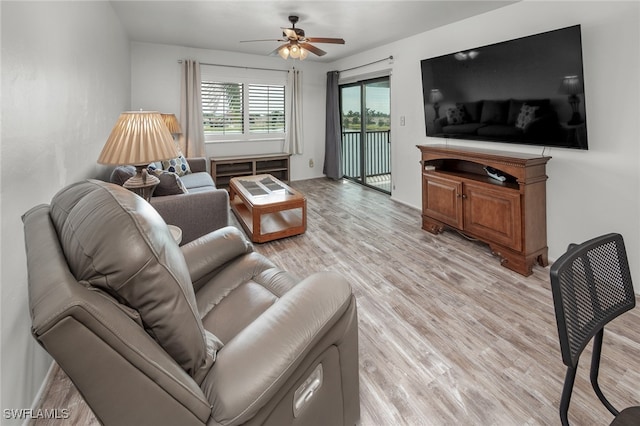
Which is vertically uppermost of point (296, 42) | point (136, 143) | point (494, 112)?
point (296, 42)

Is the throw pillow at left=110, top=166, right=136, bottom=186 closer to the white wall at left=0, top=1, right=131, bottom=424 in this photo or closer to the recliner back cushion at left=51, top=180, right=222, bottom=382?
the white wall at left=0, top=1, right=131, bottom=424

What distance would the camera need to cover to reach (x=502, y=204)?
2924mm

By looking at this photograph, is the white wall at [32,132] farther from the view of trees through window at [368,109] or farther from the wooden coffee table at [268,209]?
the view of trees through window at [368,109]

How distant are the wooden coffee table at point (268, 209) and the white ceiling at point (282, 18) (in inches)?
74.1

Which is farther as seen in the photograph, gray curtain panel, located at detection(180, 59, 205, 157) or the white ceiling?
gray curtain panel, located at detection(180, 59, 205, 157)

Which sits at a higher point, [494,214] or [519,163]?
[519,163]

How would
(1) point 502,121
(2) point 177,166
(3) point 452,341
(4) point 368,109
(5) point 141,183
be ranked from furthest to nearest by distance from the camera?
(4) point 368,109 → (2) point 177,166 → (1) point 502,121 → (5) point 141,183 → (3) point 452,341

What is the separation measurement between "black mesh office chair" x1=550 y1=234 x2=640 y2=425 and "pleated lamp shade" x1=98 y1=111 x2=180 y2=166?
2022mm

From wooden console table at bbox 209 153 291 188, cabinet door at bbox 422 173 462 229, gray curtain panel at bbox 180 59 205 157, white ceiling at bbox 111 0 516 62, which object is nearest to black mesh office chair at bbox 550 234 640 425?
cabinet door at bbox 422 173 462 229

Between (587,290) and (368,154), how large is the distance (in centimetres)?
542

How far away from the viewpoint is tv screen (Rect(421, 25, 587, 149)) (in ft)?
8.48

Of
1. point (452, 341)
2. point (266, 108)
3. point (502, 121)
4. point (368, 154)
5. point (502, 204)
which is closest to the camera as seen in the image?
point (452, 341)

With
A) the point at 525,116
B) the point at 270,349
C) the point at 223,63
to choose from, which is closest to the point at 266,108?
the point at 223,63

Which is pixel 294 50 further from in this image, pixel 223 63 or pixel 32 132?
pixel 223 63
